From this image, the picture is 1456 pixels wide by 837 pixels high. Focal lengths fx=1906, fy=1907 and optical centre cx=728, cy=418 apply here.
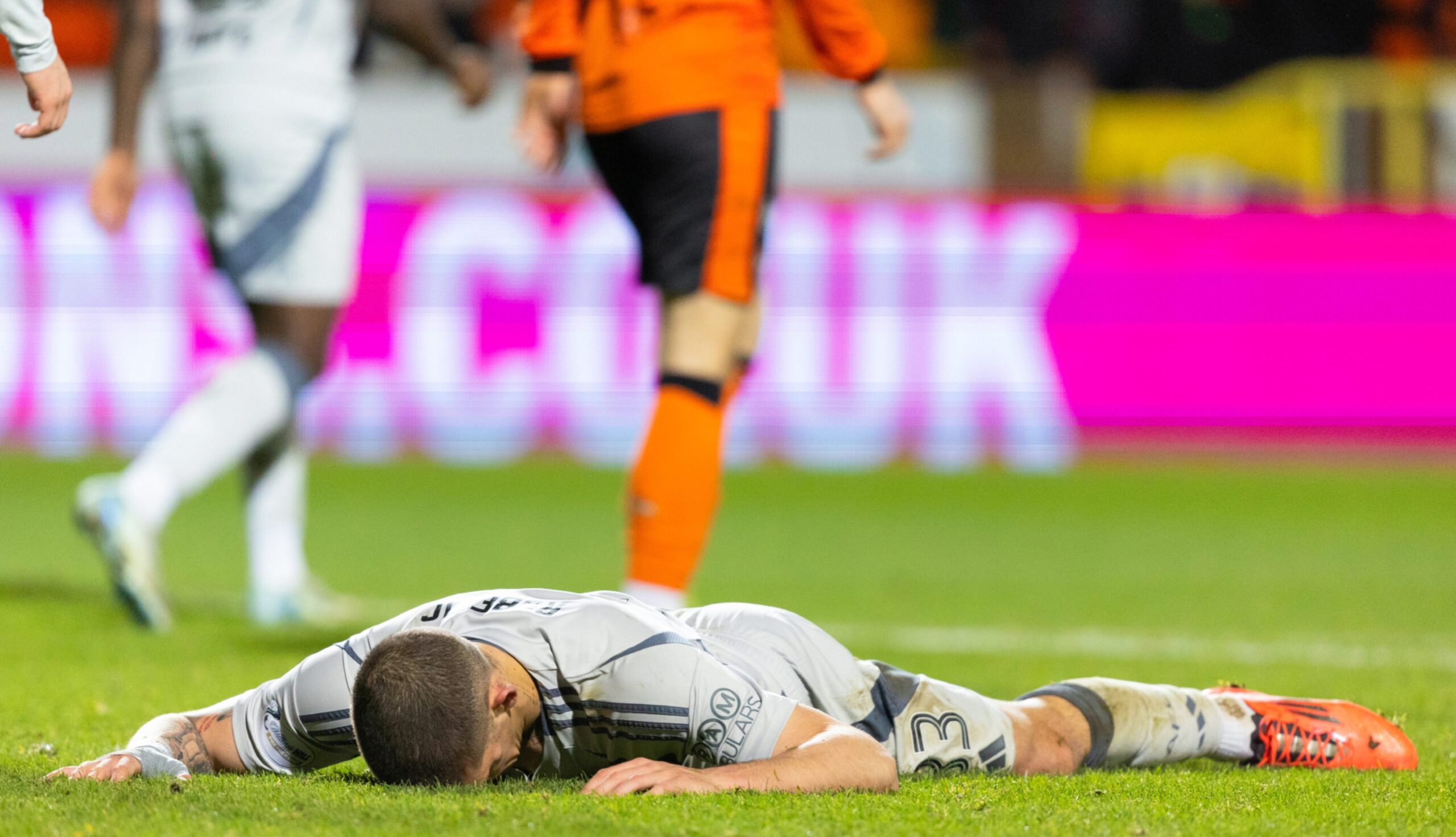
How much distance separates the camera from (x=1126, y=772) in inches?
118

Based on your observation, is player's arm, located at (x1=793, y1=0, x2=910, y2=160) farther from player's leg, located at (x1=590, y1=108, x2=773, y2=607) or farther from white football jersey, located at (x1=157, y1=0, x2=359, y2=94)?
white football jersey, located at (x1=157, y1=0, x2=359, y2=94)

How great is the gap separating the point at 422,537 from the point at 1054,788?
477 centimetres

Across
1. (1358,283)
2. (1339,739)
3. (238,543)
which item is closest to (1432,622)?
(1339,739)

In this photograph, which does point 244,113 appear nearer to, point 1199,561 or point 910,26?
point 1199,561

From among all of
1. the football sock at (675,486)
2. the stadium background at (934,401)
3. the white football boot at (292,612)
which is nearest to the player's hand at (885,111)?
the football sock at (675,486)

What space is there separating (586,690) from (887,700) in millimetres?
542

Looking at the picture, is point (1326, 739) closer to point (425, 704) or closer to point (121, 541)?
point (425, 704)

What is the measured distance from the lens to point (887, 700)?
2.91 metres

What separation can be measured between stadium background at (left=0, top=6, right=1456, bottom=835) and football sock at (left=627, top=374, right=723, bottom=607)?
0.80 meters

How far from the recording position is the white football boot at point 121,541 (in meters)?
4.32

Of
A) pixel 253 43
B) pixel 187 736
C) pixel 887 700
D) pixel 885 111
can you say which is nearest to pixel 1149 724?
pixel 887 700

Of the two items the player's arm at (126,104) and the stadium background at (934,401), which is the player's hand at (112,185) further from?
the stadium background at (934,401)

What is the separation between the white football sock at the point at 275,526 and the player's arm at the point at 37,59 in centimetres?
213

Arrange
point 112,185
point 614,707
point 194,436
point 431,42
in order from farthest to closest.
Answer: point 431,42
point 112,185
point 194,436
point 614,707
